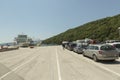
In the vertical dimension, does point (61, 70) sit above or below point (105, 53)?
below

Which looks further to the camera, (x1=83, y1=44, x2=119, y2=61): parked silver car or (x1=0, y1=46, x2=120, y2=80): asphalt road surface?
(x1=83, y1=44, x2=119, y2=61): parked silver car

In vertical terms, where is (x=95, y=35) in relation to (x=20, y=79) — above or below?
above

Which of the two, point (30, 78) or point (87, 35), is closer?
point (30, 78)

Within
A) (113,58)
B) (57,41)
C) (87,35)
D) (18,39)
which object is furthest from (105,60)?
(18,39)

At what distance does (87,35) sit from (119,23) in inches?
681

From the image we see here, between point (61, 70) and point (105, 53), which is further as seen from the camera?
point (105, 53)

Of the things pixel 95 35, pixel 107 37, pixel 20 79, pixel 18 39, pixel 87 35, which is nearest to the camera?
pixel 20 79

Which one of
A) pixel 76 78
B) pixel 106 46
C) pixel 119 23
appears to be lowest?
pixel 76 78

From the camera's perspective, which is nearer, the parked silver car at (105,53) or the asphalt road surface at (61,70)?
the asphalt road surface at (61,70)

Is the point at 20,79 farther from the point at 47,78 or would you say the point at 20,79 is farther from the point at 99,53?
the point at 99,53

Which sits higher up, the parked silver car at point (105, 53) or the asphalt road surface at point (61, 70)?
the parked silver car at point (105, 53)

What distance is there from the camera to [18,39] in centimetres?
16250

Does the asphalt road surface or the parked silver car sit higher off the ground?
the parked silver car

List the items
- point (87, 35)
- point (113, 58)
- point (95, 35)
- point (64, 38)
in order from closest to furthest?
point (113, 58)
point (95, 35)
point (87, 35)
point (64, 38)
